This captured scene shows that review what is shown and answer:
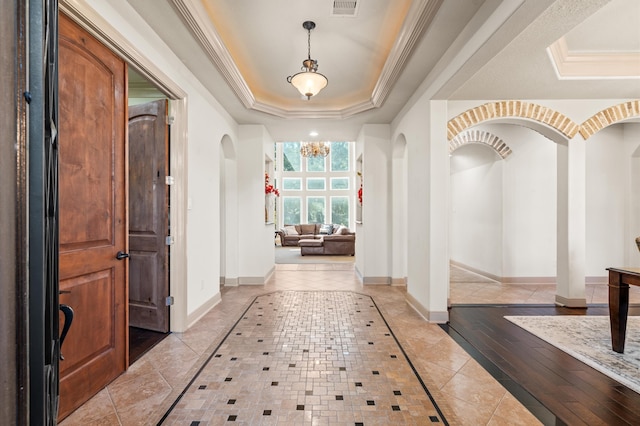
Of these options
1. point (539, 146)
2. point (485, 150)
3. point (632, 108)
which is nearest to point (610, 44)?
point (632, 108)

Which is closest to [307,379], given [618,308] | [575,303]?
[618,308]

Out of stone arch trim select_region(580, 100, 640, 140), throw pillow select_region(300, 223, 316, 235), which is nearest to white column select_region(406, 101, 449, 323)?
stone arch trim select_region(580, 100, 640, 140)

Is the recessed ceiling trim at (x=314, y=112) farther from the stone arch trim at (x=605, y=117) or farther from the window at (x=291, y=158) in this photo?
the window at (x=291, y=158)

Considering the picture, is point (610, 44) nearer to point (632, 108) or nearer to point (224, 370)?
point (632, 108)

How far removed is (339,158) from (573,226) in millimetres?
9531

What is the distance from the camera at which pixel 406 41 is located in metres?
2.69

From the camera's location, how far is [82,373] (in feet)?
6.42

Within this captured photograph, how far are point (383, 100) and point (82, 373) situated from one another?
3.97 meters

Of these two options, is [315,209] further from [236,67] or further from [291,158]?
[236,67]

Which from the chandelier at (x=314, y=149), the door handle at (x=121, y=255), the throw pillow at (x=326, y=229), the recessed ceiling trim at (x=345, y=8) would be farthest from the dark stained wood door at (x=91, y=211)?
the throw pillow at (x=326, y=229)

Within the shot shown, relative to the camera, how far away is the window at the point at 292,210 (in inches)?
504

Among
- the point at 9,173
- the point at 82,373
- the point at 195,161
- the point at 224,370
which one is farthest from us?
the point at 195,161

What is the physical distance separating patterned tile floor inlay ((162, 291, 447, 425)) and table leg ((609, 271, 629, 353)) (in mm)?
1756

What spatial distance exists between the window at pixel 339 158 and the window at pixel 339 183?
1.35 ft
